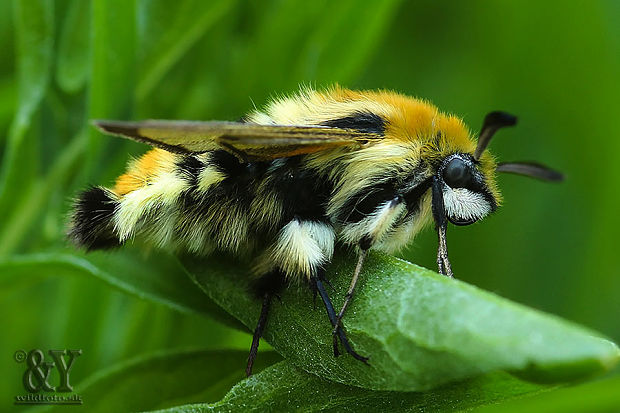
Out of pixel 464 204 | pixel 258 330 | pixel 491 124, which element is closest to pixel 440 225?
pixel 464 204

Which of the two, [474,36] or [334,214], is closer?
[334,214]

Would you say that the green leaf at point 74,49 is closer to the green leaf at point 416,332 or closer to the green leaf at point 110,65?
the green leaf at point 110,65

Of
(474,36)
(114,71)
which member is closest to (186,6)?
(114,71)

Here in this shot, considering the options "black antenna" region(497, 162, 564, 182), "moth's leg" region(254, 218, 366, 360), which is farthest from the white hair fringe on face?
"moth's leg" region(254, 218, 366, 360)

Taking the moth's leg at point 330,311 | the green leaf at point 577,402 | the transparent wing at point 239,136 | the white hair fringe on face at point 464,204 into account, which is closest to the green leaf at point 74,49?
the transparent wing at point 239,136

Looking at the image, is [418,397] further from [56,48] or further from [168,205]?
[56,48]

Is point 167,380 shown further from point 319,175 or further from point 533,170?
point 533,170
